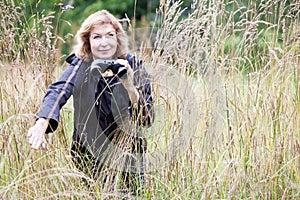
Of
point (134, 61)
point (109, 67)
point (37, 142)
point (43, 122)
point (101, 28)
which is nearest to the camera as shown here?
point (37, 142)

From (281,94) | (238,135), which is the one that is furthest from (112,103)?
(281,94)

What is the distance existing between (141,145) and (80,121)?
40 centimetres

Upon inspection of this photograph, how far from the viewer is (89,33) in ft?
10.4

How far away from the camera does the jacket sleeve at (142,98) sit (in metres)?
2.80

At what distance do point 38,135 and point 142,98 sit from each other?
0.59m

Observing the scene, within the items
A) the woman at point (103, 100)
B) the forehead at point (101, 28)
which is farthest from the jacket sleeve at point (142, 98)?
the forehead at point (101, 28)

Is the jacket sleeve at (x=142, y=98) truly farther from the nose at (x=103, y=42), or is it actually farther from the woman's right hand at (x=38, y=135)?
the woman's right hand at (x=38, y=135)

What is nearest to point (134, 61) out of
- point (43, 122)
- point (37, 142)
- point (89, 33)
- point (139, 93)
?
point (139, 93)

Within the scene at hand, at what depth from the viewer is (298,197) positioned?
2762mm

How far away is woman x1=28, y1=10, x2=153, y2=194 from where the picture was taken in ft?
9.19

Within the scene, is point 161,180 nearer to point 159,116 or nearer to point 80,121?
point 159,116

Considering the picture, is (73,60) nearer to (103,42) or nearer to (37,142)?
(103,42)

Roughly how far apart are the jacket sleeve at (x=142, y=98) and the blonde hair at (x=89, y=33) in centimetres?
26

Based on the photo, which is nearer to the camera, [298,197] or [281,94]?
[298,197]
